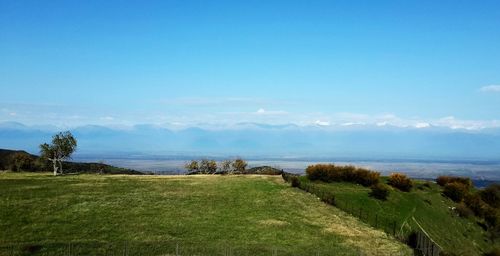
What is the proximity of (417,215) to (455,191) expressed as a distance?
22810 mm

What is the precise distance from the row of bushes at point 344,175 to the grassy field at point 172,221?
13.0 meters

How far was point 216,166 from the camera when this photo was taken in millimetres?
129875

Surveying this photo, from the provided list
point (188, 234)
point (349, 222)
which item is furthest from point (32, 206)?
point (349, 222)

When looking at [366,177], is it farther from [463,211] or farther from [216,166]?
[216,166]

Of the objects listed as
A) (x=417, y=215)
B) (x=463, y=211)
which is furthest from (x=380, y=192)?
(x=463, y=211)

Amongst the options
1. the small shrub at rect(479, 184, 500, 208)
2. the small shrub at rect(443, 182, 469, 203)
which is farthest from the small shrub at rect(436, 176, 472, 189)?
the small shrub at rect(443, 182, 469, 203)

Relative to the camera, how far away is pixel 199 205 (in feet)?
210

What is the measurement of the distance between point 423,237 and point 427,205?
20098 mm

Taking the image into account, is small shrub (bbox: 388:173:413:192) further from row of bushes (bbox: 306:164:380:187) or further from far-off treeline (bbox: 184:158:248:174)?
far-off treeline (bbox: 184:158:248:174)

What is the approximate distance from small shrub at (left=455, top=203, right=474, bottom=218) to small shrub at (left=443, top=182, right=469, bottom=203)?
4.52m

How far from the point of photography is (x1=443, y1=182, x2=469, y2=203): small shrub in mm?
90688

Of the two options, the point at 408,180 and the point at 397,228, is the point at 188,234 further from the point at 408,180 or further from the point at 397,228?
the point at 408,180

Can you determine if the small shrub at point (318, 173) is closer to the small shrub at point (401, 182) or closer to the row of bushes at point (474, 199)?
the small shrub at point (401, 182)

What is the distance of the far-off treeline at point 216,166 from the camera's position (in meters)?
122
